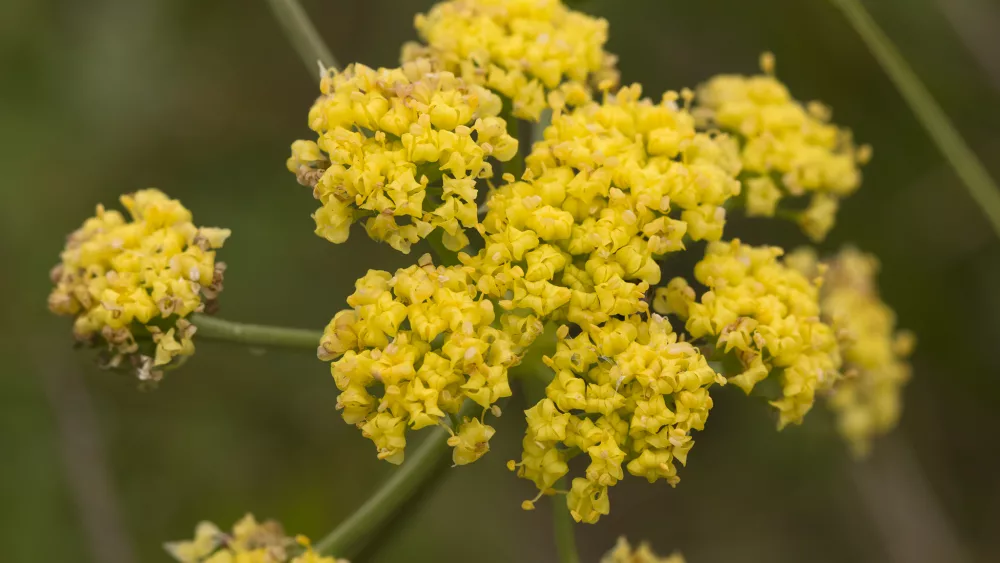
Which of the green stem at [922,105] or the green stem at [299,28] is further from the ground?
the green stem at [299,28]

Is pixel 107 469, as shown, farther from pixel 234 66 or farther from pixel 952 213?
pixel 952 213

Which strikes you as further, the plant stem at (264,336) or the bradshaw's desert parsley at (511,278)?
the plant stem at (264,336)

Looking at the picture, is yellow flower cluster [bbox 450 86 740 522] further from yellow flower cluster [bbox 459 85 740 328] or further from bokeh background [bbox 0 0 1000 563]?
bokeh background [bbox 0 0 1000 563]

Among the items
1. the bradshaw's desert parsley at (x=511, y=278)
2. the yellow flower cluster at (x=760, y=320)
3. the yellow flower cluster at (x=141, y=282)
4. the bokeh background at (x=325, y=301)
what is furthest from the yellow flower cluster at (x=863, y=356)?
the yellow flower cluster at (x=141, y=282)

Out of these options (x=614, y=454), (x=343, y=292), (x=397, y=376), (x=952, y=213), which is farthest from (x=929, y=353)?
(x=397, y=376)

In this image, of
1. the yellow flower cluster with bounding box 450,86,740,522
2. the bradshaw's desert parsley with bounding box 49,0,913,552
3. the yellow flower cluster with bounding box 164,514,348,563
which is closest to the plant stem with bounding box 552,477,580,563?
the bradshaw's desert parsley with bounding box 49,0,913,552

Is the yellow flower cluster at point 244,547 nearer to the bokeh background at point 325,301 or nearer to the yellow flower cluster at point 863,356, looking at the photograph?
the bokeh background at point 325,301
